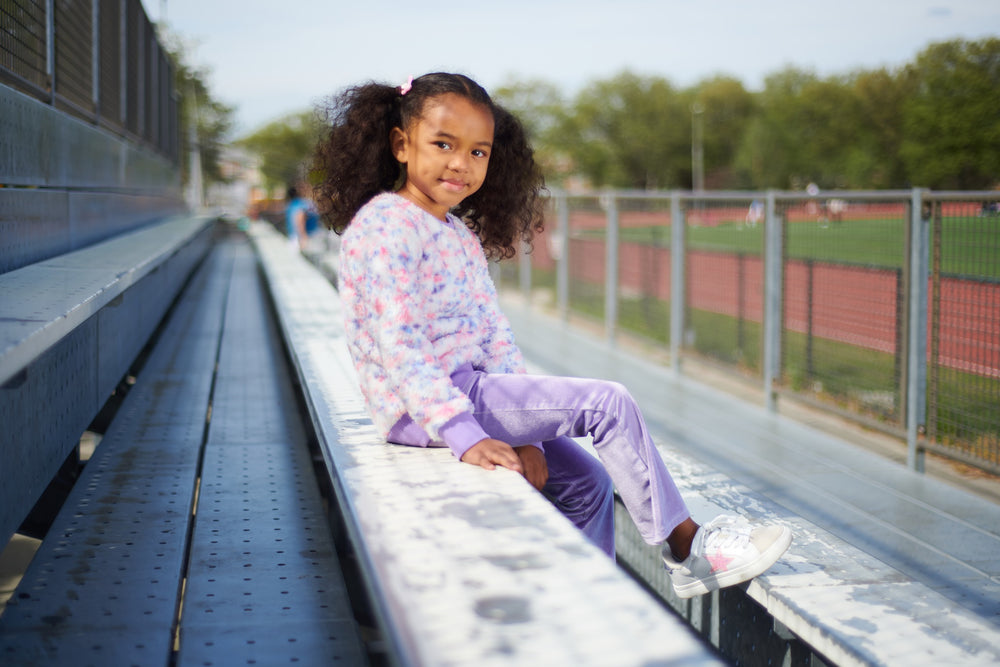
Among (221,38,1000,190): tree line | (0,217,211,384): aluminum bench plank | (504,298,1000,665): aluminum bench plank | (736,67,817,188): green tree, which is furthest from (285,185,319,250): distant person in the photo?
(736,67,817,188): green tree

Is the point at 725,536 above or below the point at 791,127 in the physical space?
below

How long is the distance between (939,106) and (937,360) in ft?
284

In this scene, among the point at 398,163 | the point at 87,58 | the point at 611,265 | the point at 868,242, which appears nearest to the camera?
the point at 398,163

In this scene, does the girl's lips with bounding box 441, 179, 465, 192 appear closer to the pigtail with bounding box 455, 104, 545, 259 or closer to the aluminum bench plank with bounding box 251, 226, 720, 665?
the pigtail with bounding box 455, 104, 545, 259

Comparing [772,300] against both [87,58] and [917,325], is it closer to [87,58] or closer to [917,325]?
[917,325]

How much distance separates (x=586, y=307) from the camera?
11312 mm

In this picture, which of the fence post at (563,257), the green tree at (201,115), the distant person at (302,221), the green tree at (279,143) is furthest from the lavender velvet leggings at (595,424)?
the green tree at (279,143)

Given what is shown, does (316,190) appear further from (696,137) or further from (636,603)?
(696,137)

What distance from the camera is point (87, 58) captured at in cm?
599

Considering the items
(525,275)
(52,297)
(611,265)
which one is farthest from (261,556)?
(525,275)

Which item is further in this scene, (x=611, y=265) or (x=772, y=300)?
(x=611, y=265)

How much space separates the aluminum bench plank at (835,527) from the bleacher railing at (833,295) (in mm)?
317

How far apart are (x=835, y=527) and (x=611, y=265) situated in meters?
5.92

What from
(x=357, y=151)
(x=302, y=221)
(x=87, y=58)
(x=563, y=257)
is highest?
(x=87, y=58)
